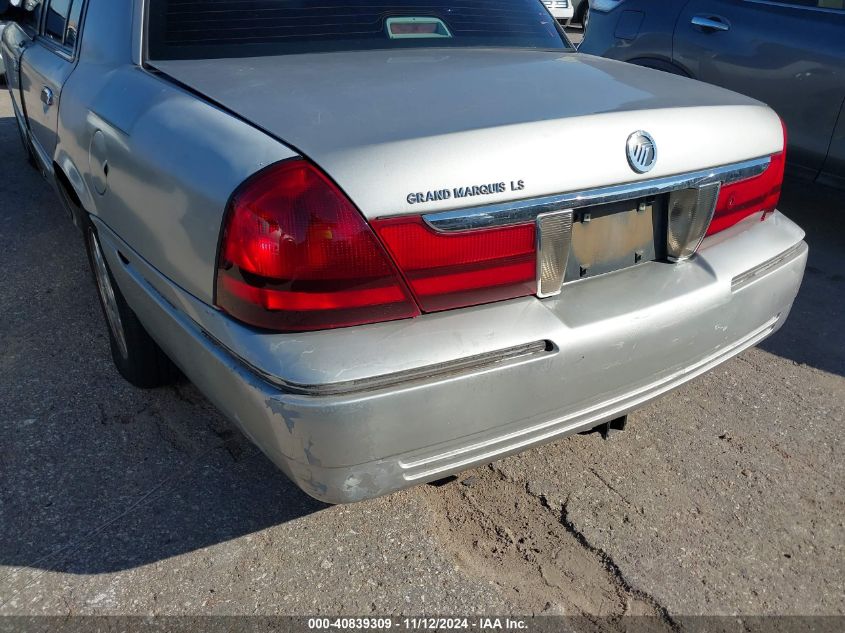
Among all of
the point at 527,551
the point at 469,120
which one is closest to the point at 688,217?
the point at 469,120

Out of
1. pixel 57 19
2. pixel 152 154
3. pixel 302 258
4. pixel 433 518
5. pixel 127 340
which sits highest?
pixel 57 19

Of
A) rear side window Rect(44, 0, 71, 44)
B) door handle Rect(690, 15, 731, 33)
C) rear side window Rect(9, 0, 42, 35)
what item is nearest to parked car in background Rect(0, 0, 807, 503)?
rear side window Rect(44, 0, 71, 44)

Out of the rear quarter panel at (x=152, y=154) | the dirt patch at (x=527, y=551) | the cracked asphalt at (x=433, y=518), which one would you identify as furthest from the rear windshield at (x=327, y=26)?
the dirt patch at (x=527, y=551)

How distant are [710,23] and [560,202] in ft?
12.0

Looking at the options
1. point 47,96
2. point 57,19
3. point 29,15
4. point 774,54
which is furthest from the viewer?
point 774,54

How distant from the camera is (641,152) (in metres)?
2.06

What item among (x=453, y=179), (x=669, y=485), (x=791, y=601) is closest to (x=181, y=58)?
(x=453, y=179)

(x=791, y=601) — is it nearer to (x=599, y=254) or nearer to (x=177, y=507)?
(x=599, y=254)

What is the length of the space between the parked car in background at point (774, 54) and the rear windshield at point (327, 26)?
2067 mm

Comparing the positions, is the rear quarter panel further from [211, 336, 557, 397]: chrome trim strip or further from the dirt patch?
the dirt patch

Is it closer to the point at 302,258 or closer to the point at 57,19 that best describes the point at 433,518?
the point at 302,258

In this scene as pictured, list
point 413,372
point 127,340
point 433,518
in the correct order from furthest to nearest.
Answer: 1. point 127,340
2. point 433,518
3. point 413,372

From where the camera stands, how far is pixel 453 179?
71.3 inches

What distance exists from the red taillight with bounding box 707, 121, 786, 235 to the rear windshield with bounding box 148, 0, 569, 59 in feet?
3.39
